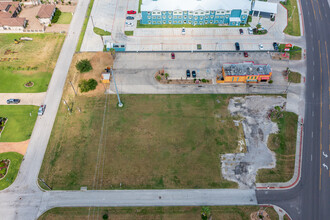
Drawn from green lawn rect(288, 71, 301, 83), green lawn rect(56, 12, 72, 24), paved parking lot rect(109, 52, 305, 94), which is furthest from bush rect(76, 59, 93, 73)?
green lawn rect(288, 71, 301, 83)

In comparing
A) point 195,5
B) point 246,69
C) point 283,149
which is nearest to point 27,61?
point 195,5

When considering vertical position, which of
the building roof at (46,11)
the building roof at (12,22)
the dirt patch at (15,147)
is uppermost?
the building roof at (46,11)

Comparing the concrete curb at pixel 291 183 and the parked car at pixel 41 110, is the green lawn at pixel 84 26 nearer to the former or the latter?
the parked car at pixel 41 110

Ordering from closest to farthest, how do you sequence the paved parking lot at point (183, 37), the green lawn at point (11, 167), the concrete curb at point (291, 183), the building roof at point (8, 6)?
1. the concrete curb at point (291, 183)
2. the green lawn at point (11, 167)
3. the paved parking lot at point (183, 37)
4. the building roof at point (8, 6)

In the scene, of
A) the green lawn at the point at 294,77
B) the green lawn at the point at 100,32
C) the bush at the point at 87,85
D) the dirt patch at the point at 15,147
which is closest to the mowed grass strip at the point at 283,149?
the green lawn at the point at 294,77

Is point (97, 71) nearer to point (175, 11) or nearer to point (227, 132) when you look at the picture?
point (175, 11)

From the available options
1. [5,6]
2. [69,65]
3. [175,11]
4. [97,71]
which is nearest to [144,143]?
[97,71]
